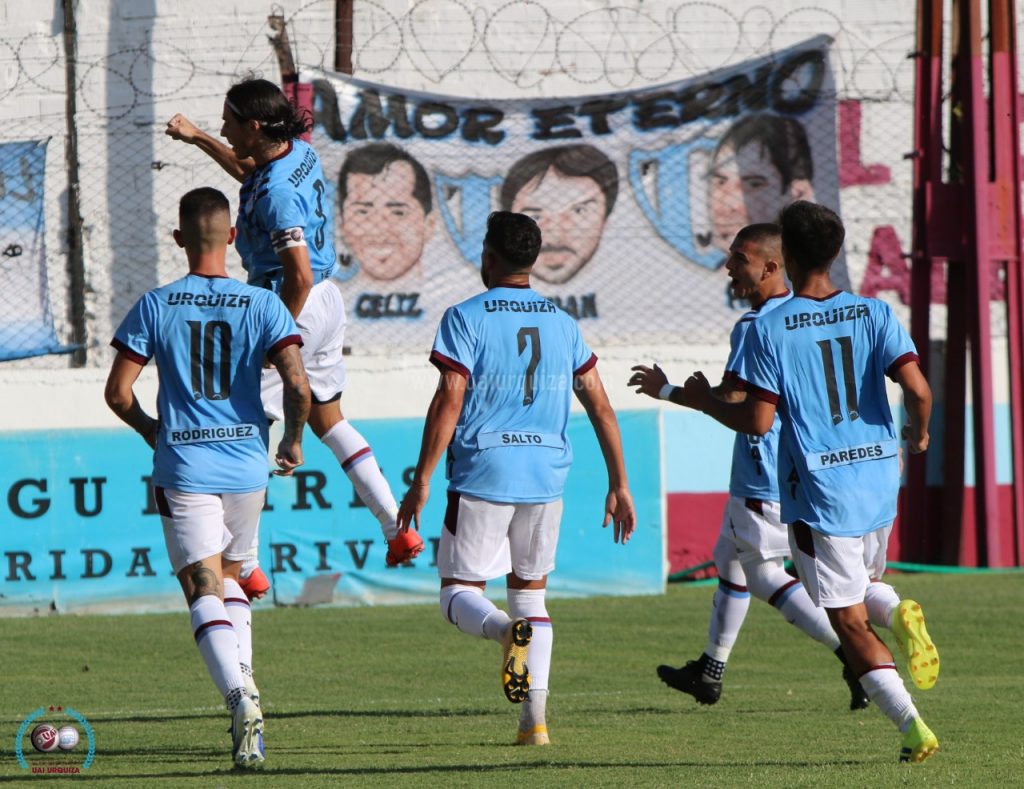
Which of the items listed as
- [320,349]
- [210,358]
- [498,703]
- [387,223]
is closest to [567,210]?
[387,223]

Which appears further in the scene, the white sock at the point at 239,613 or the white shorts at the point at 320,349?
the white shorts at the point at 320,349

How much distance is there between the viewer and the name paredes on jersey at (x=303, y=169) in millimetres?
6895

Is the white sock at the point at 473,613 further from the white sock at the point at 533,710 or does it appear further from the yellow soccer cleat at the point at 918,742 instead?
the yellow soccer cleat at the point at 918,742

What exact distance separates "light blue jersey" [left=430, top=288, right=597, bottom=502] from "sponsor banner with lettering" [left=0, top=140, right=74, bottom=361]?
316 inches

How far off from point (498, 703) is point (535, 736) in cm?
149

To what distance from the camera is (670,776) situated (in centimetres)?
548

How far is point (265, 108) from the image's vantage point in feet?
22.3

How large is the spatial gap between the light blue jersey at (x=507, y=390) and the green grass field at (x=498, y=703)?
0.99 meters

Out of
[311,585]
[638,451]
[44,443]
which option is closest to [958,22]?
[638,451]

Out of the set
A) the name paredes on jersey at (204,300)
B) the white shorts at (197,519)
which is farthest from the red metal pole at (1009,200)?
the name paredes on jersey at (204,300)

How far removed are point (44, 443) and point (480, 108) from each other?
5546mm

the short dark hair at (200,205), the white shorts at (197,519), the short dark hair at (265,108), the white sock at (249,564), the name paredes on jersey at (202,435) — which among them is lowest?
the white sock at (249,564)

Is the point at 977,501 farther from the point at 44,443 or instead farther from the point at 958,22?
the point at 44,443

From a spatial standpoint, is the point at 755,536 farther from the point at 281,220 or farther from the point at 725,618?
the point at 281,220
